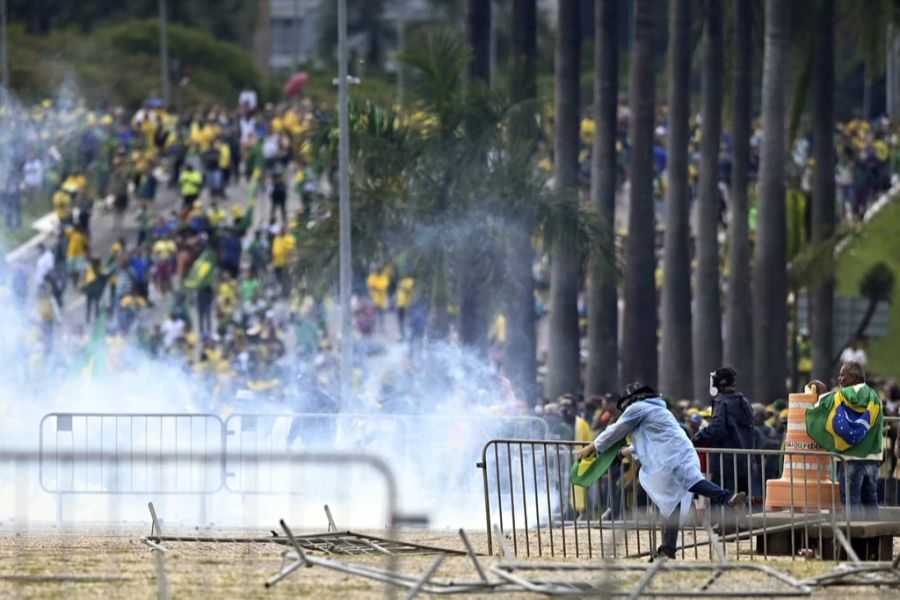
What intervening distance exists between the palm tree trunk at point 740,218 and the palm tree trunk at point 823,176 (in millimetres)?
1953

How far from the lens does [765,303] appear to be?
35.3 metres

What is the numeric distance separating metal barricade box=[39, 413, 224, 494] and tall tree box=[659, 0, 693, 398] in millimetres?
13787

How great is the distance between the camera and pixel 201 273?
41312mm

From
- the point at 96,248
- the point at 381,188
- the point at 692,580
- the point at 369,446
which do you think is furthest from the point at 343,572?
the point at 96,248

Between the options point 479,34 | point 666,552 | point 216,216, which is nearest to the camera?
point 666,552

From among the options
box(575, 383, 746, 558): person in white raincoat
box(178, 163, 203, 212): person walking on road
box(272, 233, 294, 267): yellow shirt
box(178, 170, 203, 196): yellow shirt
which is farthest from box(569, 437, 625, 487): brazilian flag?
box(178, 170, 203, 196): yellow shirt

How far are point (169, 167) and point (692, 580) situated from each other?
123 feet

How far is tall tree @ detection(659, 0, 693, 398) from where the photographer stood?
116 feet

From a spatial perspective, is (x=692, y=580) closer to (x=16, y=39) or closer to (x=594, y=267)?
(x=594, y=267)

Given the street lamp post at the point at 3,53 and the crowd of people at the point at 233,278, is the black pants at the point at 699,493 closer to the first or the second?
the crowd of people at the point at 233,278

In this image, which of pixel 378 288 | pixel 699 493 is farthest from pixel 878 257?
pixel 699 493

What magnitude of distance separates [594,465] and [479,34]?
18204 mm

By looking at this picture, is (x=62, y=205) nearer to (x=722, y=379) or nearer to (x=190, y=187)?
(x=190, y=187)

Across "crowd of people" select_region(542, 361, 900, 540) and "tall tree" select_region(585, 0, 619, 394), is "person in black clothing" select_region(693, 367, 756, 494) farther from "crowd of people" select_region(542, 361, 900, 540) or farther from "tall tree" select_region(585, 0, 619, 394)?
"tall tree" select_region(585, 0, 619, 394)
